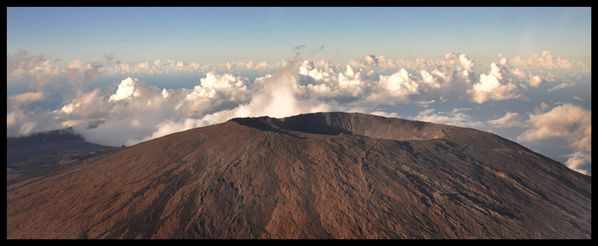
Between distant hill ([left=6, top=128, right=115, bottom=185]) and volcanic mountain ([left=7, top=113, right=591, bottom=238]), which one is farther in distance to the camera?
distant hill ([left=6, top=128, right=115, bottom=185])

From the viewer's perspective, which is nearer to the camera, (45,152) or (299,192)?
(299,192)

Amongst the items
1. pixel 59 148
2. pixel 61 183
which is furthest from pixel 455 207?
pixel 59 148

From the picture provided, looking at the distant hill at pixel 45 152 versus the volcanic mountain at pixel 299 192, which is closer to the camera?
the volcanic mountain at pixel 299 192

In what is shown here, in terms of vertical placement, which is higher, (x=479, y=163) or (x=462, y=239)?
(x=479, y=163)

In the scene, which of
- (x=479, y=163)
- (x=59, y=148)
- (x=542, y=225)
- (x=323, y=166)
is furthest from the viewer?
(x=59, y=148)

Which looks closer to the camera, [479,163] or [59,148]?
[479,163]

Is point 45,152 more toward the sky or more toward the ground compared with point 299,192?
more toward the sky

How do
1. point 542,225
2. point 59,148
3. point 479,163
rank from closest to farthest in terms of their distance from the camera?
point 542,225 < point 479,163 < point 59,148
